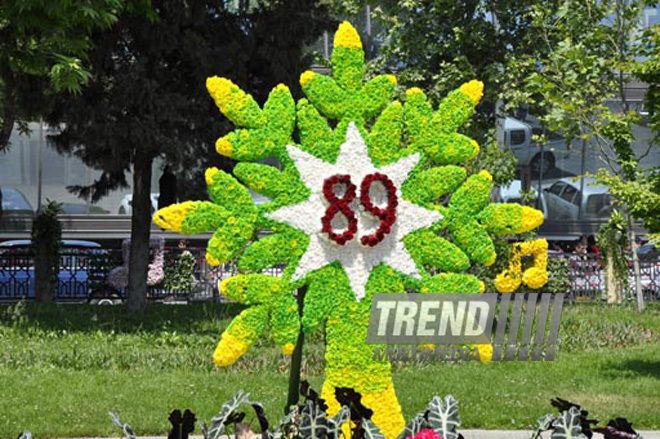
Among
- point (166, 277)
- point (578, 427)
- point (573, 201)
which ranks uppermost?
point (573, 201)

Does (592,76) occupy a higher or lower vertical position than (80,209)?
higher

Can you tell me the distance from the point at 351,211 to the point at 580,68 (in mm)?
13239

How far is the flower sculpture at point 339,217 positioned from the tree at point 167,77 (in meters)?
9.40

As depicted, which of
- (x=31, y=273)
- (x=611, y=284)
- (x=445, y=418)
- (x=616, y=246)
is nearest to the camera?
(x=445, y=418)

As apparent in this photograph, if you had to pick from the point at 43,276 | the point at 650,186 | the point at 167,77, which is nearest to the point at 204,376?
the point at 650,186

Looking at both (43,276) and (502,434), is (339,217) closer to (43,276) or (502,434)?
(502,434)

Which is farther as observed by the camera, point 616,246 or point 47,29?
point 616,246

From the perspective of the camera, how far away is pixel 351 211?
8016mm

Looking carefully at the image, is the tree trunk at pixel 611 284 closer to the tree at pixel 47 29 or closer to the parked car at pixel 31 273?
the parked car at pixel 31 273

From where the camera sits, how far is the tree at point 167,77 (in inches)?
699

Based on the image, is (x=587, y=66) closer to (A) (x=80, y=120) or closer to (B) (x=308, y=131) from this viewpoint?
(A) (x=80, y=120)

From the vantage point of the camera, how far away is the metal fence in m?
23.9

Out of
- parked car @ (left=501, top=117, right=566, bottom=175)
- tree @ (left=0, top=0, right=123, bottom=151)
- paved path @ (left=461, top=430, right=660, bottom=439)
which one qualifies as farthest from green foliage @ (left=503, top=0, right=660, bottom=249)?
parked car @ (left=501, top=117, right=566, bottom=175)

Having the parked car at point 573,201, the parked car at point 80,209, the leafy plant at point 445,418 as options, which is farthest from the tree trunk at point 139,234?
the parked car at point 573,201
